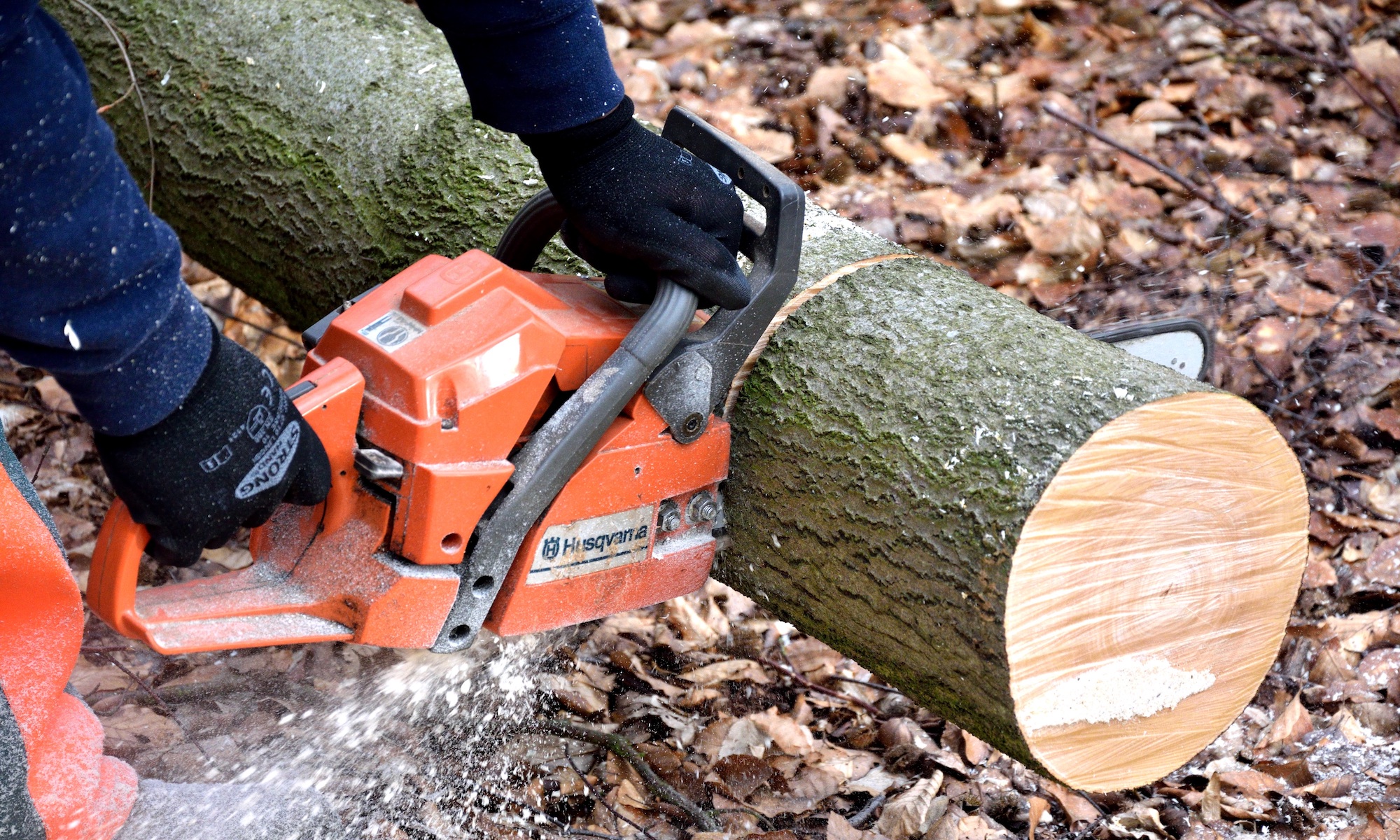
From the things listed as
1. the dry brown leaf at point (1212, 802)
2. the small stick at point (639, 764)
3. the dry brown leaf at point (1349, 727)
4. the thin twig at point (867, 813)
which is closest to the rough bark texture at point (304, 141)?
the small stick at point (639, 764)

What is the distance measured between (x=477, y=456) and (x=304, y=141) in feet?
5.08

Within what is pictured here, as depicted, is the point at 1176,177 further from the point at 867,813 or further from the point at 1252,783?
the point at 867,813

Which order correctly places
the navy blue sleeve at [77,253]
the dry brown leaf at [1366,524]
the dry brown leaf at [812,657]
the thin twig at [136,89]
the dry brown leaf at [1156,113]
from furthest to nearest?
1. the dry brown leaf at [1156,113]
2. the thin twig at [136,89]
3. the dry brown leaf at [1366,524]
4. the dry brown leaf at [812,657]
5. the navy blue sleeve at [77,253]

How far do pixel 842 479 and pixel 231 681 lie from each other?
5.51 ft

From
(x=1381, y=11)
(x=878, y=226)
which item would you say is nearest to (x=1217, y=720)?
(x=878, y=226)

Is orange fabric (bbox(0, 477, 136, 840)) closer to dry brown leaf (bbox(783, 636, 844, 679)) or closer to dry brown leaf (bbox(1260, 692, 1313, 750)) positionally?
dry brown leaf (bbox(783, 636, 844, 679))

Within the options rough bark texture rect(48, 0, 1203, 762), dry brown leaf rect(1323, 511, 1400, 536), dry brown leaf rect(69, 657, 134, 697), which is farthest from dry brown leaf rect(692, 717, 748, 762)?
dry brown leaf rect(1323, 511, 1400, 536)

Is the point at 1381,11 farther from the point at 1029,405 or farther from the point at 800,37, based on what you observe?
the point at 1029,405

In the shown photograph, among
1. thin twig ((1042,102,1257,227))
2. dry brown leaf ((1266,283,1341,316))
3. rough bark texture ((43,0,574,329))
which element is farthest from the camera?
thin twig ((1042,102,1257,227))

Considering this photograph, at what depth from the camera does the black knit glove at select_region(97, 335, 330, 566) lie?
165cm

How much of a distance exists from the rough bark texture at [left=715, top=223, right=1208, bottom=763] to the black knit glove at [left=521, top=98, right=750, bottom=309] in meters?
0.29

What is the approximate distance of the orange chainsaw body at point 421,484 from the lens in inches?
72.6

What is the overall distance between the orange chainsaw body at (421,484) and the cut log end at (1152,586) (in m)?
0.72

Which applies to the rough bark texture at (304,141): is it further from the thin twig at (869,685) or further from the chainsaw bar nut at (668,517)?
the thin twig at (869,685)
